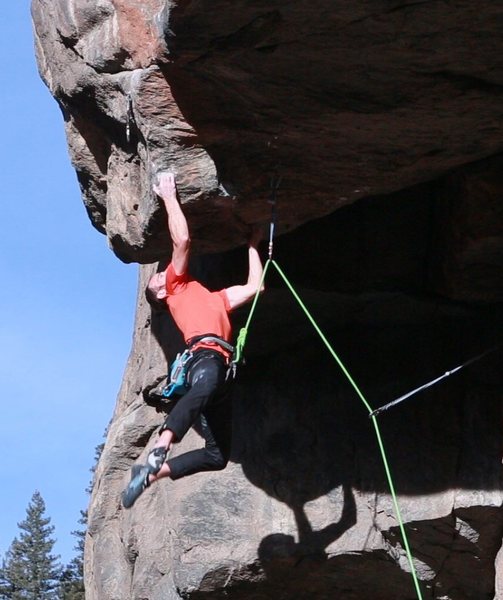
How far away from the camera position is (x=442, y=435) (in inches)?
336

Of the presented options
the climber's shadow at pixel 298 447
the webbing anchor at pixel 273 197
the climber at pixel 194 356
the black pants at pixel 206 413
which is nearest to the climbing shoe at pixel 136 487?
the climber at pixel 194 356

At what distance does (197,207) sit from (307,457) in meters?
2.19

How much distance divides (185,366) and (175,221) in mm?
795

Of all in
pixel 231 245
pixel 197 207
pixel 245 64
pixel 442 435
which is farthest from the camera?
pixel 442 435

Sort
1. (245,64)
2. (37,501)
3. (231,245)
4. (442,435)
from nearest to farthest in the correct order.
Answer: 1. (245,64)
2. (231,245)
3. (442,435)
4. (37,501)

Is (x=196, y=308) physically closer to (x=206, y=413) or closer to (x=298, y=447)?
(x=206, y=413)

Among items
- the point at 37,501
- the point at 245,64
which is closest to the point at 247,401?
the point at 245,64

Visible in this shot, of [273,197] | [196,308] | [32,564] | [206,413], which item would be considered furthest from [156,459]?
[32,564]

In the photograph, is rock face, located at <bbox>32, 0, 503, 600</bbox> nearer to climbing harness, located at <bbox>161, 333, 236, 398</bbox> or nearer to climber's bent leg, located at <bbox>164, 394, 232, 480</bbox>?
climbing harness, located at <bbox>161, 333, 236, 398</bbox>

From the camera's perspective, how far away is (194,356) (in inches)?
270

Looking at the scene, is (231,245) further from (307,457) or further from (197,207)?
(307,457)

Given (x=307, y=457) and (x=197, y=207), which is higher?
(x=197, y=207)

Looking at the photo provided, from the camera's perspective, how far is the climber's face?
24.1ft

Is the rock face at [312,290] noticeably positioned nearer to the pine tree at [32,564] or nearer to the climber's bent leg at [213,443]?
the climber's bent leg at [213,443]
